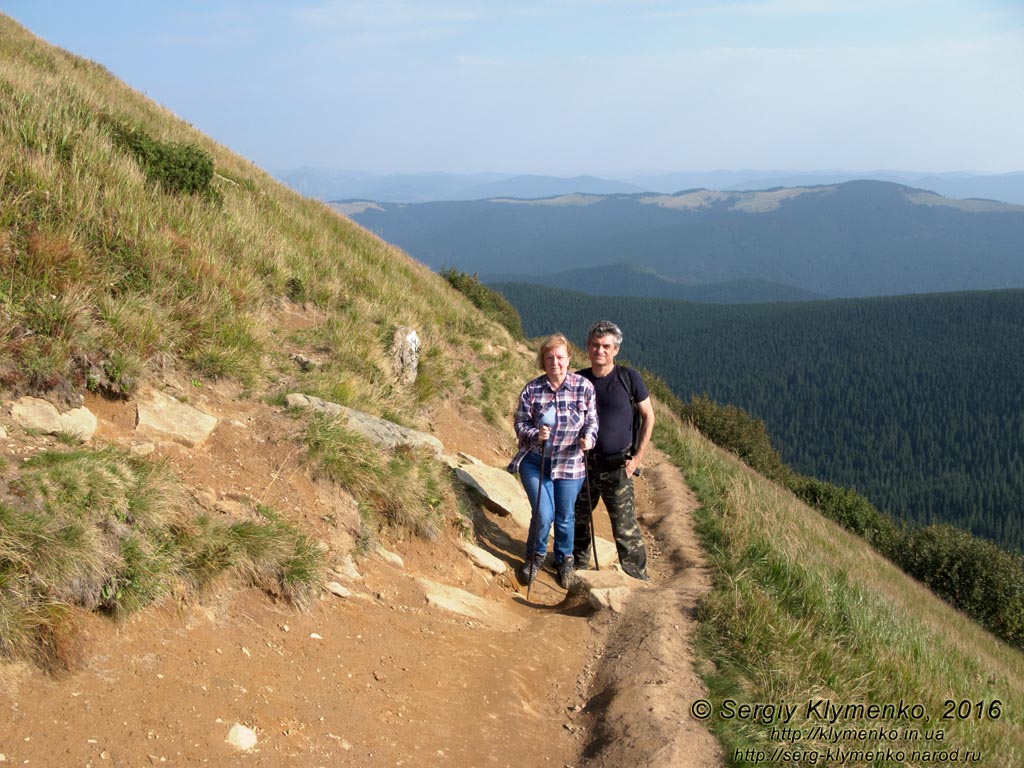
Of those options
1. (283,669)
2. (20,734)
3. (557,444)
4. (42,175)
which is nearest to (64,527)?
(20,734)

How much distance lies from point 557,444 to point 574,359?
1149 centimetres

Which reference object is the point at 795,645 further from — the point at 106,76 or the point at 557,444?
the point at 106,76

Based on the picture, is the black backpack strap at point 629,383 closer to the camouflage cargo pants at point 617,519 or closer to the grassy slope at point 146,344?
the camouflage cargo pants at point 617,519

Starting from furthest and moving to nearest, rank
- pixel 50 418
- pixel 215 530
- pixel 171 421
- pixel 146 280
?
pixel 146 280, pixel 171 421, pixel 50 418, pixel 215 530

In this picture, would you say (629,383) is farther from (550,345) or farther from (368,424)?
(368,424)

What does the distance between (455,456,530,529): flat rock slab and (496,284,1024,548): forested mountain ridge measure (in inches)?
3806

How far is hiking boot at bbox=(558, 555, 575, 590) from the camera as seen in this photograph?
6.00m

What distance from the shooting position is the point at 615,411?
614cm

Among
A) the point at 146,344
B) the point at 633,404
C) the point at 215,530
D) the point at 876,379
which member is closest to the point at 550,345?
the point at 633,404

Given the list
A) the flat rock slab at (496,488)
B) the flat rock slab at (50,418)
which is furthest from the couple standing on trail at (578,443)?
the flat rock slab at (50,418)

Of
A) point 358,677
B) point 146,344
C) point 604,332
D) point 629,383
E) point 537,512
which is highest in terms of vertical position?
point 604,332

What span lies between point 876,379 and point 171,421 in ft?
508

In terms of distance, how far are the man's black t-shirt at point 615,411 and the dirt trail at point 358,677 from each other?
1.31 metres

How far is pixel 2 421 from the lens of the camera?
4.07 meters
